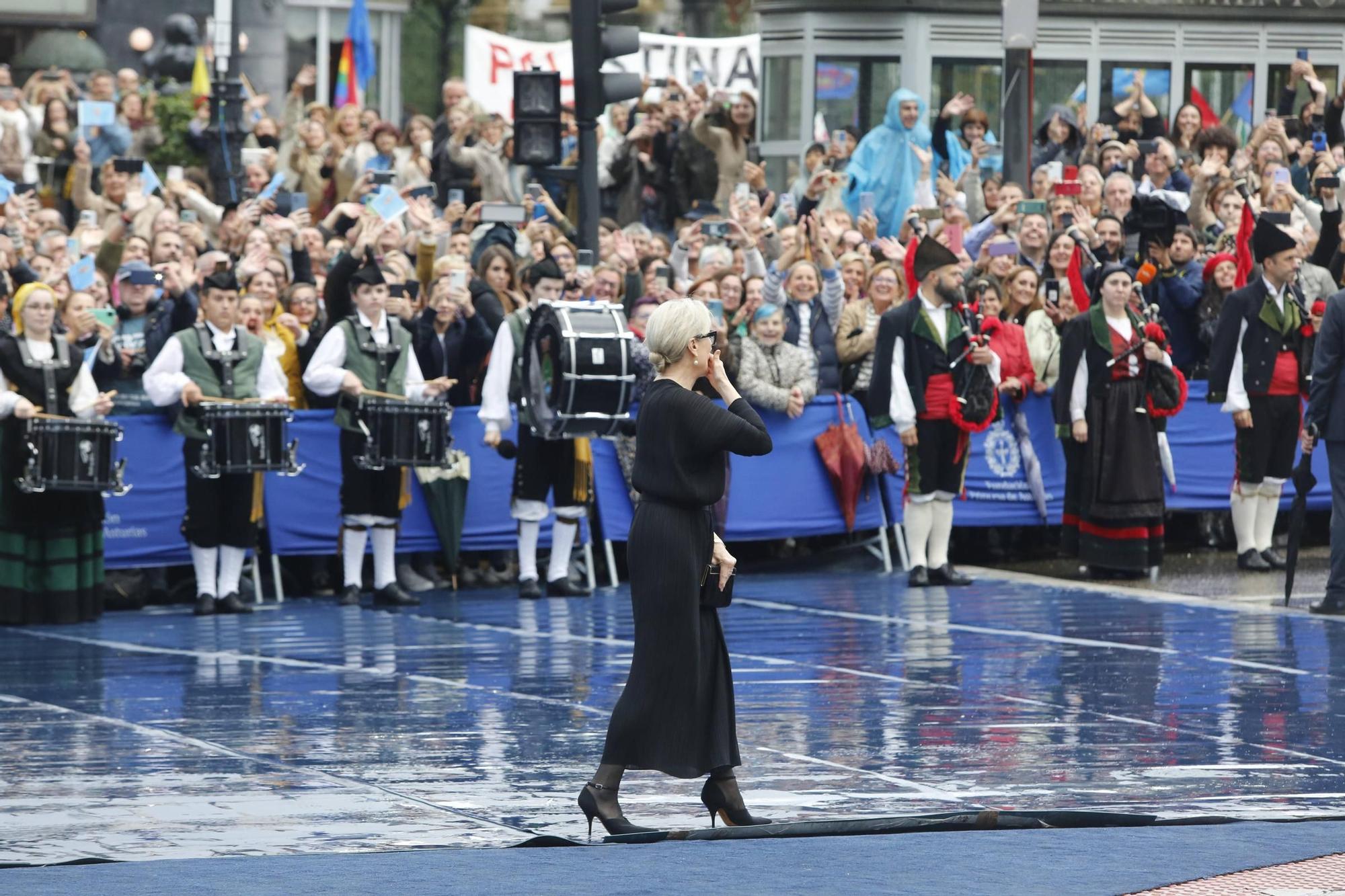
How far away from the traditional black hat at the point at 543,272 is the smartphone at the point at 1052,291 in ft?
12.2

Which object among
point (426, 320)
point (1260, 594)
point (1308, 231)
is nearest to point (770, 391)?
point (426, 320)

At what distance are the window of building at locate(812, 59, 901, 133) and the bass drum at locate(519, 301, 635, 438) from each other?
1059cm

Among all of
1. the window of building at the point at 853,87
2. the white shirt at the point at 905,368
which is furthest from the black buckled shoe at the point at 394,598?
the window of building at the point at 853,87

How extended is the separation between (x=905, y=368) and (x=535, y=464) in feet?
7.75

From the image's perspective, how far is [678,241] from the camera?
1923 cm

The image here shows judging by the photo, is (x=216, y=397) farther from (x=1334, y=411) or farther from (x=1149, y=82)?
(x=1149, y=82)

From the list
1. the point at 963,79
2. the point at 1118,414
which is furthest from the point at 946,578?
the point at 963,79

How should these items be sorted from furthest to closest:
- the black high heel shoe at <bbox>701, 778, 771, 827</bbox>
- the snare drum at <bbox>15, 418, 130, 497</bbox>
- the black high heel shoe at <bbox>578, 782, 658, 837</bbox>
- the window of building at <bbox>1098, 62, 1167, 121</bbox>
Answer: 1. the window of building at <bbox>1098, 62, 1167, 121</bbox>
2. the snare drum at <bbox>15, 418, 130, 497</bbox>
3. the black high heel shoe at <bbox>701, 778, 771, 827</bbox>
4. the black high heel shoe at <bbox>578, 782, 658, 837</bbox>

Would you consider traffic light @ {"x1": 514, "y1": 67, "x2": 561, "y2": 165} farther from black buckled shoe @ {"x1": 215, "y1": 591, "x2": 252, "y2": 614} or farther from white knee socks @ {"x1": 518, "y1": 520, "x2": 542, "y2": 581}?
black buckled shoe @ {"x1": 215, "y1": 591, "x2": 252, "y2": 614}

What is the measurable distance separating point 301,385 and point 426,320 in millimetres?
876

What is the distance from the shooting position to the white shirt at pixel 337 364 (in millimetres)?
15469

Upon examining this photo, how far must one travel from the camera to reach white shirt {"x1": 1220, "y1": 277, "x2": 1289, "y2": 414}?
16500mm

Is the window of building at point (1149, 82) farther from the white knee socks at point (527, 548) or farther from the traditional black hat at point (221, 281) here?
the traditional black hat at point (221, 281)

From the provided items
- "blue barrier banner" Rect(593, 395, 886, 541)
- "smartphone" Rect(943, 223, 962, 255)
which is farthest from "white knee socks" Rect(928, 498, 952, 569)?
"smartphone" Rect(943, 223, 962, 255)
